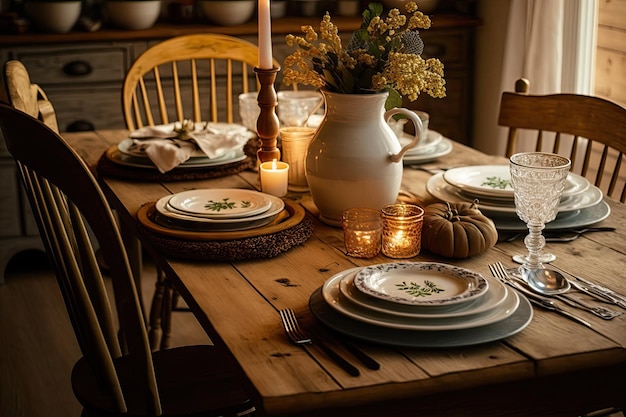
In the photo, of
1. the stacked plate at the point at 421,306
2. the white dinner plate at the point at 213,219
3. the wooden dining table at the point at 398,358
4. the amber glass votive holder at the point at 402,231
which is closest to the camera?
the wooden dining table at the point at 398,358

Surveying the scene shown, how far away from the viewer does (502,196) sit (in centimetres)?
181

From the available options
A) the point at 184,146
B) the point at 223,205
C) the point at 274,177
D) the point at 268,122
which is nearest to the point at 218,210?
the point at 223,205

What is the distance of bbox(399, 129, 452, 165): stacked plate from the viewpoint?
2211 millimetres

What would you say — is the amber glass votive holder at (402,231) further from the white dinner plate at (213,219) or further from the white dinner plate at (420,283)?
the white dinner plate at (213,219)

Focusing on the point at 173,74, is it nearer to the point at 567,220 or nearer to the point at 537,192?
the point at 567,220

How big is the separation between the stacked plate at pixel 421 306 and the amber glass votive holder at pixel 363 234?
0.57 feet

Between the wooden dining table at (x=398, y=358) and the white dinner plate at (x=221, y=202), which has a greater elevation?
the white dinner plate at (x=221, y=202)

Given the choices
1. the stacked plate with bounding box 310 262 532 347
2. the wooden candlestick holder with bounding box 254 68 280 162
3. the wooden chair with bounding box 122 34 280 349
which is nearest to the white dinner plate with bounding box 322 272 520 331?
the stacked plate with bounding box 310 262 532 347

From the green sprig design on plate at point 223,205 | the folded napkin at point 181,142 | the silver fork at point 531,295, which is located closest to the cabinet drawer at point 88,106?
the folded napkin at point 181,142

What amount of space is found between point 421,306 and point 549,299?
0.25m

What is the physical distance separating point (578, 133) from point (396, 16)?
79 centimetres

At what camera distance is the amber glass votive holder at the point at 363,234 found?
1596 mm

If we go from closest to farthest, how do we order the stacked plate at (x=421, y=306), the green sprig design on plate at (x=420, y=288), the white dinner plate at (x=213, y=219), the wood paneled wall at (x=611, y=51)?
the stacked plate at (x=421, y=306) < the green sprig design on plate at (x=420, y=288) < the white dinner plate at (x=213, y=219) < the wood paneled wall at (x=611, y=51)

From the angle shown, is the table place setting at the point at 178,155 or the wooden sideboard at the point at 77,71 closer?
the table place setting at the point at 178,155
